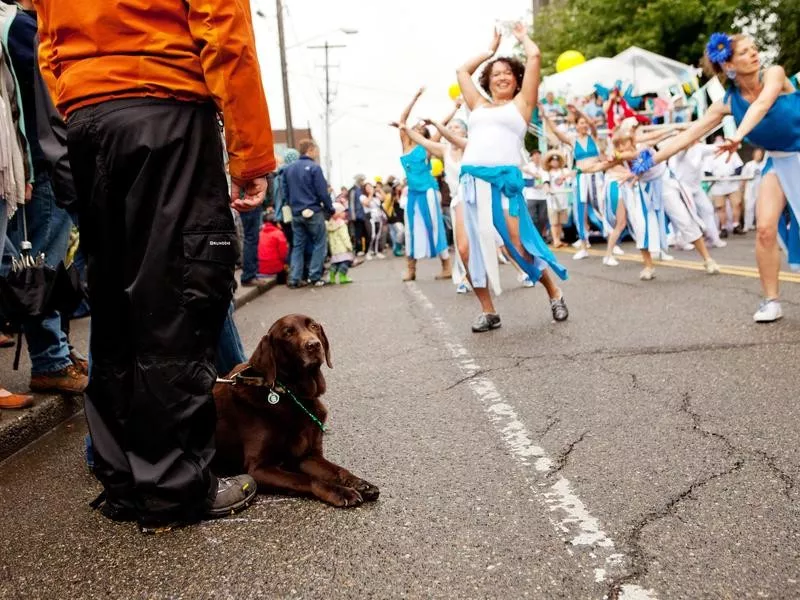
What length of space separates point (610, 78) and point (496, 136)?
14095 mm

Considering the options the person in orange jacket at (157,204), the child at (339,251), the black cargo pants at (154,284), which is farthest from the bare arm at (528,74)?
the child at (339,251)

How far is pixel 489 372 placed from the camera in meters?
4.94

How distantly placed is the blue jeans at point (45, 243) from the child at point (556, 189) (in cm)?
1271

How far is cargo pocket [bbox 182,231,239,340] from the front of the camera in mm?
2598

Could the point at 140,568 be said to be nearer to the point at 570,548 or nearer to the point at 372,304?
the point at 570,548

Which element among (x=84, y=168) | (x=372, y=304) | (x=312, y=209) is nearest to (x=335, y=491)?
(x=84, y=168)

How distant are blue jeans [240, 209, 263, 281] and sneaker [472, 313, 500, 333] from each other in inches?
234

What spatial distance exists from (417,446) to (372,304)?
5810mm

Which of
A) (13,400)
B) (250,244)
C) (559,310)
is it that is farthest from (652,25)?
(13,400)

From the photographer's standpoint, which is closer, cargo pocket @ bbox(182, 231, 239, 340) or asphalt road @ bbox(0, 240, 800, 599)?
asphalt road @ bbox(0, 240, 800, 599)

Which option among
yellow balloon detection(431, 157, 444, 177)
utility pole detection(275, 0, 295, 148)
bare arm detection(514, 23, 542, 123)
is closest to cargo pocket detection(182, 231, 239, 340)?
bare arm detection(514, 23, 542, 123)

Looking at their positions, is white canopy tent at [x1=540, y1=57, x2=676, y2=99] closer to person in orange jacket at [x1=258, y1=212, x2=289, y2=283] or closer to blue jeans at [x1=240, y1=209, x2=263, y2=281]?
person in orange jacket at [x1=258, y1=212, x2=289, y2=283]

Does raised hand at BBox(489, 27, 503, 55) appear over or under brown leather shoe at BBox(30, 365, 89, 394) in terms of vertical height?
over

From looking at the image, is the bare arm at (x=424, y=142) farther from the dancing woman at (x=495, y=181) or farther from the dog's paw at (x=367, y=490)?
the dog's paw at (x=367, y=490)
